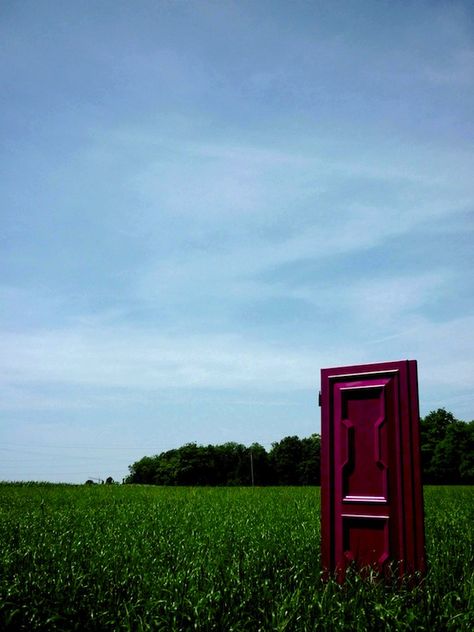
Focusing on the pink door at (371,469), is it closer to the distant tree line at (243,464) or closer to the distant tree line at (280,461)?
the distant tree line at (280,461)

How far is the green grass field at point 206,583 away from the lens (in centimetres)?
467

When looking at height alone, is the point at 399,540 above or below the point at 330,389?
below

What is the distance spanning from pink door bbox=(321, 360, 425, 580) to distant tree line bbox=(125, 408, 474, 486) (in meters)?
67.9

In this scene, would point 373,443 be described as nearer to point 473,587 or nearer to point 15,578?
point 473,587

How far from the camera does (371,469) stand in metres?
6.21

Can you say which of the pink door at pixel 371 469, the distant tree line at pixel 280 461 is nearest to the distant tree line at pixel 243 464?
the distant tree line at pixel 280 461

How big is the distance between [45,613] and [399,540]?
370 centimetres

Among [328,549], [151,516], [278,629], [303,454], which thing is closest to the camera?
[278,629]

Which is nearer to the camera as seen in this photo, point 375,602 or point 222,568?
point 375,602

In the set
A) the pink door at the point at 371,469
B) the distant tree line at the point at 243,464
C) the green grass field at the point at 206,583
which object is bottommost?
the distant tree line at the point at 243,464

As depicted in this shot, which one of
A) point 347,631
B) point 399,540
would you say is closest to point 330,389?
point 399,540

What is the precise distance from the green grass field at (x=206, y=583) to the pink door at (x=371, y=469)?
1.34 feet

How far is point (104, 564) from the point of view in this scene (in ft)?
22.1

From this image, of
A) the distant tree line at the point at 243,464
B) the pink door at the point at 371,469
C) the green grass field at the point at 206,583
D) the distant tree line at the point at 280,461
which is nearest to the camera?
the green grass field at the point at 206,583
